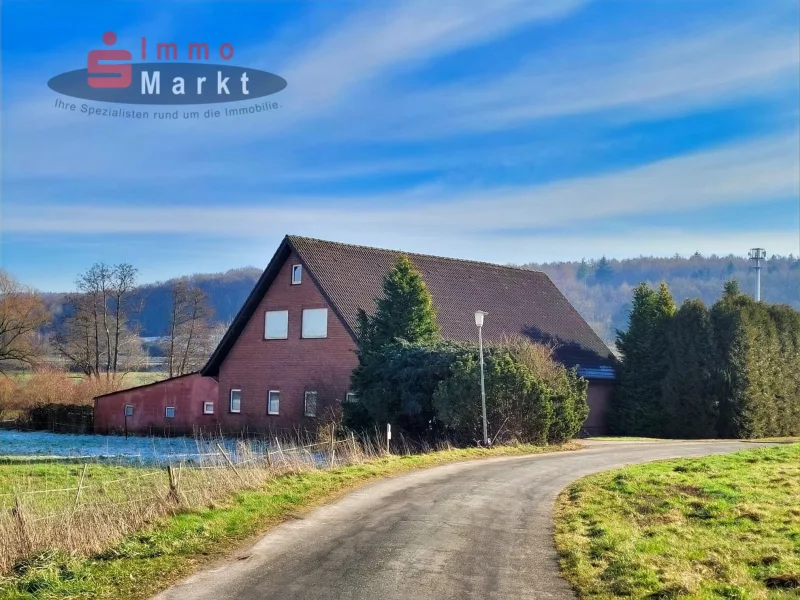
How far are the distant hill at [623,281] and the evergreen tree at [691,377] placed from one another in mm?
92353

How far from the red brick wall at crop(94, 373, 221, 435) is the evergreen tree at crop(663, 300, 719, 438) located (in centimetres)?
2007

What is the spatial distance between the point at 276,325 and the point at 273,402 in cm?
336

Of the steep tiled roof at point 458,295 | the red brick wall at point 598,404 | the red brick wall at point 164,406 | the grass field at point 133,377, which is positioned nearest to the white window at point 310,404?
the steep tiled roof at point 458,295

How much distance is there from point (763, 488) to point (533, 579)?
25.3 ft

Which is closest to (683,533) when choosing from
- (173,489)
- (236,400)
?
(173,489)

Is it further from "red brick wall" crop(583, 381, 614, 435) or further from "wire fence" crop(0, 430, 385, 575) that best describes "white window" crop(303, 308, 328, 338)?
"wire fence" crop(0, 430, 385, 575)

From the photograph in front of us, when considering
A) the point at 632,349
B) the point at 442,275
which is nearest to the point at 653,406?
the point at 632,349

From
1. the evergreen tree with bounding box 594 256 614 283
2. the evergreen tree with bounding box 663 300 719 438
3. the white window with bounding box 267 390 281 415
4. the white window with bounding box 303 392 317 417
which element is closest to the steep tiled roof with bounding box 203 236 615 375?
the white window with bounding box 267 390 281 415

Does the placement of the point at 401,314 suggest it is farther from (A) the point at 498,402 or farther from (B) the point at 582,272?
(B) the point at 582,272

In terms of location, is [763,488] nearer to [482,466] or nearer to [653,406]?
[482,466]

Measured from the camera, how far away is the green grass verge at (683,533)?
7.97m

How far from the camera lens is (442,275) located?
123 ft

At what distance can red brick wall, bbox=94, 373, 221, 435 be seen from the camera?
36.9 m

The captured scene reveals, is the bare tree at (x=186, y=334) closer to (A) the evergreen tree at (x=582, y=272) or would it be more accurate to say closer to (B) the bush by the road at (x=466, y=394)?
(B) the bush by the road at (x=466, y=394)
